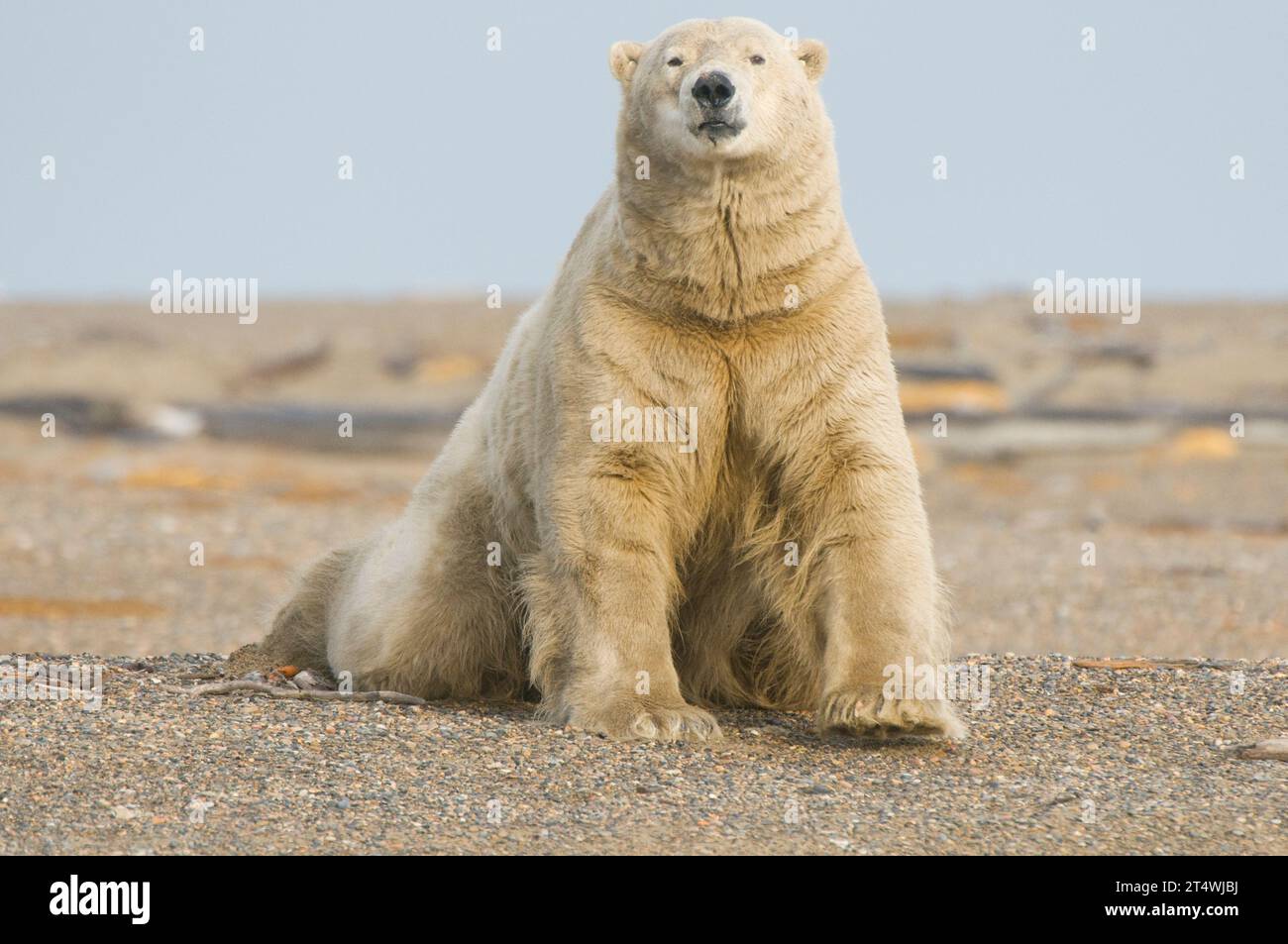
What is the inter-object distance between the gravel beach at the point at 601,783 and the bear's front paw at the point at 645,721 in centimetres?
6

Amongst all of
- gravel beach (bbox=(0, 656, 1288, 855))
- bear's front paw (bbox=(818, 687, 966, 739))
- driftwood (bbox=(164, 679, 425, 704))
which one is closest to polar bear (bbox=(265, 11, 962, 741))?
bear's front paw (bbox=(818, 687, 966, 739))

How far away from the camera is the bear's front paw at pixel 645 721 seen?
5688 millimetres

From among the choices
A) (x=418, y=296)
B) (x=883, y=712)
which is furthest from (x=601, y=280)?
(x=418, y=296)

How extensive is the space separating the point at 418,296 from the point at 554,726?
6379 centimetres

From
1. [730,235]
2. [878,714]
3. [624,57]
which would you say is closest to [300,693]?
[878,714]

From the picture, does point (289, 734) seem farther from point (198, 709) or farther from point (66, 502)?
point (66, 502)

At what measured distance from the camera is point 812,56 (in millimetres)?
6086

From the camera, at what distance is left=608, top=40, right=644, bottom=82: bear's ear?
6004mm

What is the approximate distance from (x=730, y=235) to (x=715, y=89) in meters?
0.52

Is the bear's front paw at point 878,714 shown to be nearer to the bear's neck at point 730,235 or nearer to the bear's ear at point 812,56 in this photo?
the bear's neck at point 730,235

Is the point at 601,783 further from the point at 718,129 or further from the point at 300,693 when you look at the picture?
the point at 718,129

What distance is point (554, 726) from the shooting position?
5.93 meters

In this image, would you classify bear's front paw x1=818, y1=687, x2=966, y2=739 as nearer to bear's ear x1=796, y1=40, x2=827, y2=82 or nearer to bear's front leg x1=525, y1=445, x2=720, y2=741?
bear's front leg x1=525, y1=445, x2=720, y2=741

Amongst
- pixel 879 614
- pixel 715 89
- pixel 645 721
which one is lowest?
pixel 645 721
